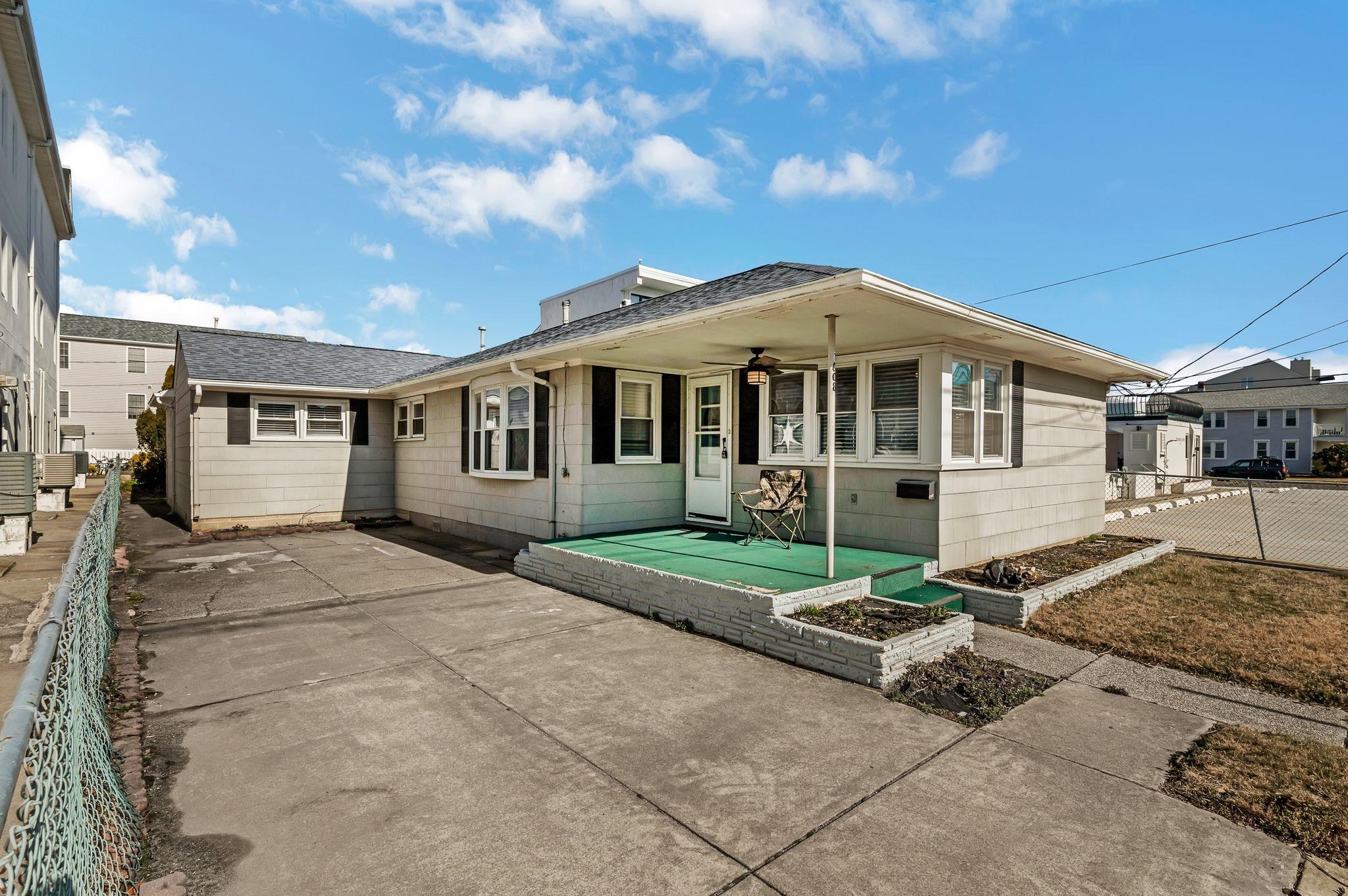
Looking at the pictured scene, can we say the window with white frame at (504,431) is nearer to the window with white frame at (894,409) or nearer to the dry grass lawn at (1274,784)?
the window with white frame at (894,409)

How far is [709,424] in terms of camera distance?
8.98 m

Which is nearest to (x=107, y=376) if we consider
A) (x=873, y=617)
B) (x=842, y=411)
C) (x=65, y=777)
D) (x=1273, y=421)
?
(x=842, y=411)

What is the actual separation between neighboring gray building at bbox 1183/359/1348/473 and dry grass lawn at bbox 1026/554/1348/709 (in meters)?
34.0

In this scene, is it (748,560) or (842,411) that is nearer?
(748,560)

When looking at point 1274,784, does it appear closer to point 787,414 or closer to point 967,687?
point 967,687

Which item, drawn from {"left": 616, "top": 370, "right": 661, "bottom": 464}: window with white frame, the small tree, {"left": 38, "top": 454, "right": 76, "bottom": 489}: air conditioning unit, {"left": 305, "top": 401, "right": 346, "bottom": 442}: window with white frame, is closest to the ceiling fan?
{"left": 616, "top": 370, "right": 661, "bottom": 464}: window with white frame

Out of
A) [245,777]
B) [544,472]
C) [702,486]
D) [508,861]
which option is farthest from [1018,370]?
[245,777]

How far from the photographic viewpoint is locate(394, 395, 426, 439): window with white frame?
1218cm

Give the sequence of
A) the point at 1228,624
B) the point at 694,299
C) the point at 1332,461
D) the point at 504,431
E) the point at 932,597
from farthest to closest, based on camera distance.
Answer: the point at 1332,461, the point at 504,431, the point at 694,299, the point at 932,597, the point at 1228,624

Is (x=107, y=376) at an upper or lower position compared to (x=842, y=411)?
upper

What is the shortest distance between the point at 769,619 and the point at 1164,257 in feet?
48.0

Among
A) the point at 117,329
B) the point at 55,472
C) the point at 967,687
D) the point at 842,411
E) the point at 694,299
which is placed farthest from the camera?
the point at 117,329

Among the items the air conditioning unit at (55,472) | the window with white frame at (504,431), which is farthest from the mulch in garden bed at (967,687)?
the air conditioning unit at (55,472)

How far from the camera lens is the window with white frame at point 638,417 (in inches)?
335
